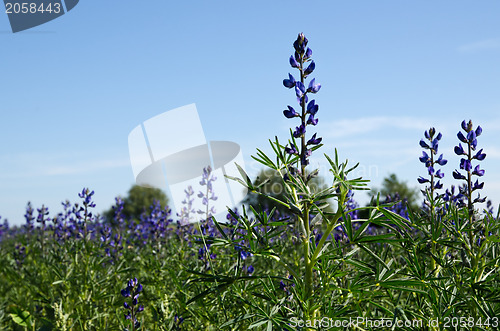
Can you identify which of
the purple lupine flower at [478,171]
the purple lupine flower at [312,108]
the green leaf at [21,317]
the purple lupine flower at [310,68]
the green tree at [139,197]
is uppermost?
the green tree at [139,197]

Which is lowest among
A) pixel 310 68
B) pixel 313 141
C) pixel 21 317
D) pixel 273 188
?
pixel 21 317

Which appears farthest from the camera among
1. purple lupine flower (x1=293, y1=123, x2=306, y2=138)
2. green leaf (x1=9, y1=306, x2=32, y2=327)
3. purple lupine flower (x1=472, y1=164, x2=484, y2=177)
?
green leaf (x1=9, y1=306, x2=32, y2=327)

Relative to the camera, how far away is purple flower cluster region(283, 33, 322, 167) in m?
2.74

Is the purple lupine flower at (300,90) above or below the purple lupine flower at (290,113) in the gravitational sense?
above

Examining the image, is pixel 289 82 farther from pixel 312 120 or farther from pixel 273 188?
pixel 273 188

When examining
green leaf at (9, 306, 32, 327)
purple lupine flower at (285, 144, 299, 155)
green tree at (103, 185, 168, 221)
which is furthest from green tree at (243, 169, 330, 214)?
green tree at (103, 185, 168, 221)

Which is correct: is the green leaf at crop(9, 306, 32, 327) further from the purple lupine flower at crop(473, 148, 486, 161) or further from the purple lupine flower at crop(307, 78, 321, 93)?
the purple lupine flower at crop(473, 148, 486, 161)

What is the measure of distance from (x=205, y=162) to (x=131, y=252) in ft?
8.74

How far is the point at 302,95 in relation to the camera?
9.43ft

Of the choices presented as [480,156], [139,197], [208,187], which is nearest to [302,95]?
[480,156]

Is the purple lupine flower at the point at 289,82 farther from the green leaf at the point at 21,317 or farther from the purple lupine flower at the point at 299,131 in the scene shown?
the green leaf at the point at 21,317

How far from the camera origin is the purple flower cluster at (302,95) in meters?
2.74

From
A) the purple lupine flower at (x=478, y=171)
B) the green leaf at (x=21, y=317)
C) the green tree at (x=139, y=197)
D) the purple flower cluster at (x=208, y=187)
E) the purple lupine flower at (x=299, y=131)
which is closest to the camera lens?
the purple lupine flower at (x=299, y=131)

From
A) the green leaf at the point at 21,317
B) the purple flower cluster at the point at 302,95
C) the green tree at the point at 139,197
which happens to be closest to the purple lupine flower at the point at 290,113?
the purple flower cluster at the point at 302,95
